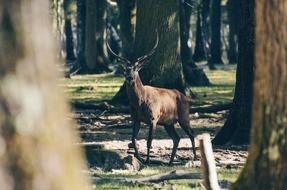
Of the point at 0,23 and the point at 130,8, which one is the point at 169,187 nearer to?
the point at 0,23

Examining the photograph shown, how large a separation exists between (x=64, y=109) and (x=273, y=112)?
3.25 m

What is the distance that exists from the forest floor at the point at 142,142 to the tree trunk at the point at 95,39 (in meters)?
7.28

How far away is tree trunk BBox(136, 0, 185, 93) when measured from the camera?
23.2 meters

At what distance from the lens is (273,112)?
305 inches

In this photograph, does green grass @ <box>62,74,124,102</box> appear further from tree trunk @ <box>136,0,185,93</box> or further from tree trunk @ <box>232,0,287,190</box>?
tree trunk @ <box>232,0,287,190</box>

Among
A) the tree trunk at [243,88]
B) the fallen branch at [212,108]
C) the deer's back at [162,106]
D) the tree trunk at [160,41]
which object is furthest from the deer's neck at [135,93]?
the tree trunk at [160,41]

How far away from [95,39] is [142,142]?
76.4ft

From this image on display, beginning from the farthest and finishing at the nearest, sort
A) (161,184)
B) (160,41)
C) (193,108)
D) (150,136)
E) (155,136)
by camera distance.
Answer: (160,41) < (193,108) < (155,136) < (150,136) < (161,184)

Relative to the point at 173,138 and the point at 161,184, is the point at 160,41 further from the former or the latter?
the point at 161,184

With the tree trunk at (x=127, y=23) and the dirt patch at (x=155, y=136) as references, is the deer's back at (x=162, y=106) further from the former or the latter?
the tree trunk at (x=127, y=23)

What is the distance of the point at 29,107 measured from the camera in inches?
185

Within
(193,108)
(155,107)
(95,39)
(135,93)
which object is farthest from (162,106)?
(95,39)

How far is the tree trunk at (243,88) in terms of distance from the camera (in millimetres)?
17516

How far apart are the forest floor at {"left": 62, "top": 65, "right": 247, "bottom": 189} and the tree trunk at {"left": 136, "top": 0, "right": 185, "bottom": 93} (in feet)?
3.95
